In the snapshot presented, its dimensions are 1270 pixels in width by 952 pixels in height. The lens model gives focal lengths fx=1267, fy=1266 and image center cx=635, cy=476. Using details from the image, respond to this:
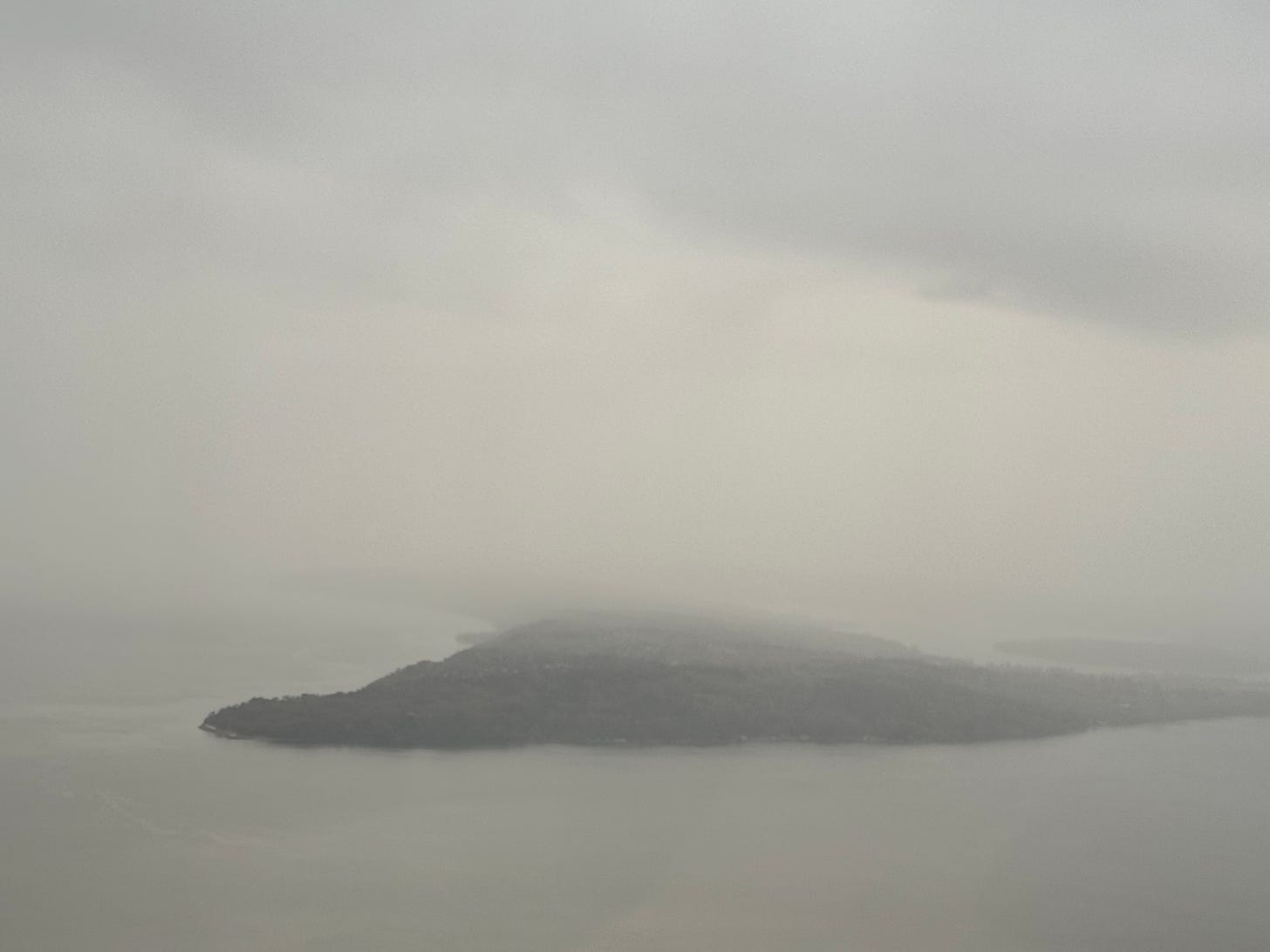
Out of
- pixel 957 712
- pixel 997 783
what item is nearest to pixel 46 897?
pixel 997 783

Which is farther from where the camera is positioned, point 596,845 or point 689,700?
point 689,700

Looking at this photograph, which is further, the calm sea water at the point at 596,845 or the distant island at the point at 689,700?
the distant island at the point at 689,700

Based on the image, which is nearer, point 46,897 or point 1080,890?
point 46,897

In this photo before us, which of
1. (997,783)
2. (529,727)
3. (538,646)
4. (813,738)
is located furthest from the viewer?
(538,646)

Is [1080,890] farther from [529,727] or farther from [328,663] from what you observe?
[328,663]
